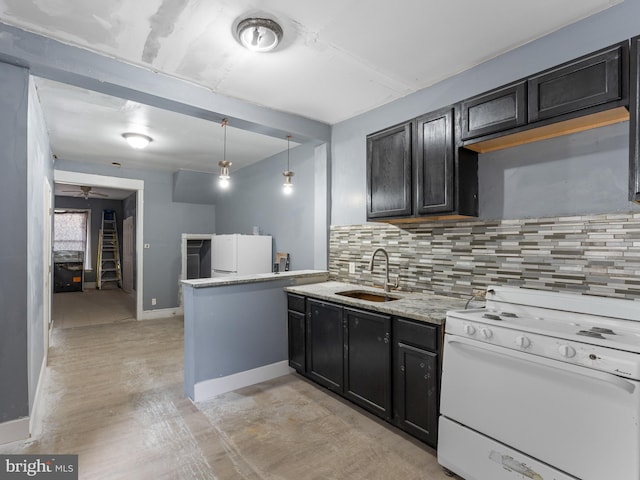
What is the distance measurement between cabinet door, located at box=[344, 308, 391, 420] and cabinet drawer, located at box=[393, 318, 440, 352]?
0.07m

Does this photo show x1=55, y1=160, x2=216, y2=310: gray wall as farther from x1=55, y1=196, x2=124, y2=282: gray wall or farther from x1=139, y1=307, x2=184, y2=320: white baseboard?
x1=55, y1=196, x2=124, y2=282: gray wall

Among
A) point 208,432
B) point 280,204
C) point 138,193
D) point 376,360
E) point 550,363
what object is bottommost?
point 208,432

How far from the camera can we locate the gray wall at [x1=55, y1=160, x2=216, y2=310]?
5816 mm

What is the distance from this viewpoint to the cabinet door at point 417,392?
6.64ft

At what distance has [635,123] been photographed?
5.21ft

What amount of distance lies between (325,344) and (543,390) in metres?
1.68

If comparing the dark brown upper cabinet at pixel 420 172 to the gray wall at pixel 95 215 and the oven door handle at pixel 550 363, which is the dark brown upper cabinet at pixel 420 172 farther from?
the gray wall at pixel 95 215

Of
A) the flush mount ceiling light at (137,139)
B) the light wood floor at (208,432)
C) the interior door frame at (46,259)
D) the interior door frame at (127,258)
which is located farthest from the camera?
the interior door frame at (127,258)

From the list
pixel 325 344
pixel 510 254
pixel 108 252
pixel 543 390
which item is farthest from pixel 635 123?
pixel 108 252

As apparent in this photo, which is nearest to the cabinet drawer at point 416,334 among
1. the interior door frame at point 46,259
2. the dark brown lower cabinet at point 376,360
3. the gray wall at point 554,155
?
the dark brown lower cabinet at point 376,360

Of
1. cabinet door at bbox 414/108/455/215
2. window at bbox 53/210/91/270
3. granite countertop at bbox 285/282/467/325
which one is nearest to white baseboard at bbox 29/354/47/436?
granite countertop at bbox 285/282/467/325

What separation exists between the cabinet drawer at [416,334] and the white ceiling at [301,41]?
1.86 m

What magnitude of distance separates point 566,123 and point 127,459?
3.26m

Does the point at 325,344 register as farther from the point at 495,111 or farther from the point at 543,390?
the point at 495,111
